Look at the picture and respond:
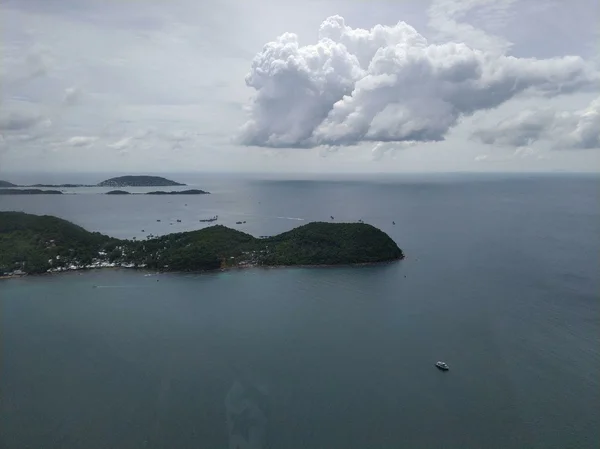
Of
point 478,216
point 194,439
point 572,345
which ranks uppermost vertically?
point 478,216

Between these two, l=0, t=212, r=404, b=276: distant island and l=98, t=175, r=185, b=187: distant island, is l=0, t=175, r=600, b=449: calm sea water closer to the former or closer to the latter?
l=0, t=212, r=404, b=276: distant island

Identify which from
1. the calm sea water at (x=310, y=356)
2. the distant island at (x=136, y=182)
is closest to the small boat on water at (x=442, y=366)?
the calm sea water at (x=310, y=356)

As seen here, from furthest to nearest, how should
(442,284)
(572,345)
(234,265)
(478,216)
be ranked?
(478,216) → (234,265) → (442,284) → (572,345)

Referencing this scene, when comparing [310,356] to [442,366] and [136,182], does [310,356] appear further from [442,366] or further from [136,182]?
[136,182]

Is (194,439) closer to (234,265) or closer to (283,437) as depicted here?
(283,437)

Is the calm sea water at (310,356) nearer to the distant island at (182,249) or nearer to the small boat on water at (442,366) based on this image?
the small boat on water at (442,366)

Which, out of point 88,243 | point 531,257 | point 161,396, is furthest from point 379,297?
point 88,243
